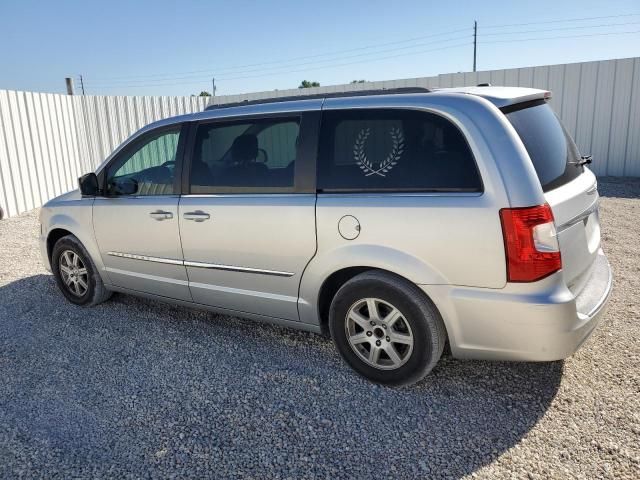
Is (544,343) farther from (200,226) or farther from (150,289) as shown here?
(150,289)

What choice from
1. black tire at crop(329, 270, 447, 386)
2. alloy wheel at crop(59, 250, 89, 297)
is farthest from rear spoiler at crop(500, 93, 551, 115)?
alloy wheel at crop(59, 250, 89, 297)

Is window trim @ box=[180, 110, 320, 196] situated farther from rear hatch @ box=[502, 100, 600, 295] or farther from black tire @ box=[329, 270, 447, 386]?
rear hatch @ box=[502, 100, 600, 295]

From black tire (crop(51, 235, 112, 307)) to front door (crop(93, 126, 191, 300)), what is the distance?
0.26 m

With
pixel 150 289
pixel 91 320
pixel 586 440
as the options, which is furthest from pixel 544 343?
pixel 91 320

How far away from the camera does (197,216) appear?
3840 mm

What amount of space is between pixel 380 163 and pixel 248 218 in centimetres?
101

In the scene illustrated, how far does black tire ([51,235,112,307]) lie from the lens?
4.80m

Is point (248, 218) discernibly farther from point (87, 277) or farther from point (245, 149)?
point (87, 277)

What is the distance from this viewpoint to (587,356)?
11.7ft

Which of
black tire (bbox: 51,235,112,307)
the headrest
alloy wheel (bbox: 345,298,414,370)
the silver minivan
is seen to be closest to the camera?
the silver minivan

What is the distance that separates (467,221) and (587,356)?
62.3 inches

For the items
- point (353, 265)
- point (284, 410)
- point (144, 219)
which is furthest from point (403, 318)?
point (144, 219)

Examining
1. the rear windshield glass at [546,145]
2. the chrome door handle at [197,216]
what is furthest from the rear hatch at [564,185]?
the chrome door handle at [197,216]

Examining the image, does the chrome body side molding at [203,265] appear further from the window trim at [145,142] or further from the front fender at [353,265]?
the window trim at [145,142]
